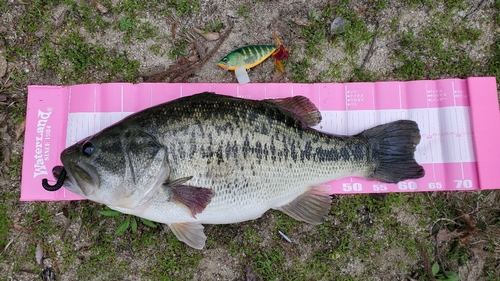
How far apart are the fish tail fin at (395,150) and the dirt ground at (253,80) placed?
1.48ft

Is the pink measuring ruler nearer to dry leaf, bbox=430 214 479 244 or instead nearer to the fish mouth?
dry leaf, bbox=430 214 479 244

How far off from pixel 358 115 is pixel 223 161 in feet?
5.74

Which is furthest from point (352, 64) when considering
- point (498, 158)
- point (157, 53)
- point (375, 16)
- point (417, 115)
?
point (157, 53)

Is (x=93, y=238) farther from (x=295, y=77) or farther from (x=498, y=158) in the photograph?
(x=498, y=158)

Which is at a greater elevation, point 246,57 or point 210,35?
point 210,35

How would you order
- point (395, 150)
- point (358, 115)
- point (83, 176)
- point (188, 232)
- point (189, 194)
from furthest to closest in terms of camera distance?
point (358, 115) < point (395, 150) < point (188, 232) < point (189, 194) < point (83, 176)

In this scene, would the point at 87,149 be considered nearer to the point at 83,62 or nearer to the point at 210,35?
the point at 83,62

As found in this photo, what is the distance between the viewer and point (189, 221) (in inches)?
141

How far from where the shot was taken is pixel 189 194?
10.4 feet

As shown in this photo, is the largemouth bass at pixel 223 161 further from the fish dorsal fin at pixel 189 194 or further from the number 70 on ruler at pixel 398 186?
the number 70 on ruler at pixel 398 186

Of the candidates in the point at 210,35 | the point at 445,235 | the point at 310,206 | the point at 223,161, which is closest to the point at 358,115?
the point at 310,206

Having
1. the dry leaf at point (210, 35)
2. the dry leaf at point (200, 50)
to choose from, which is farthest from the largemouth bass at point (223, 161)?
the dry leaf at point (210, 35)

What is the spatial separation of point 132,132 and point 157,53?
1.40 m

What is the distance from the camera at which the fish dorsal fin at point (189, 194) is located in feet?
10.4
